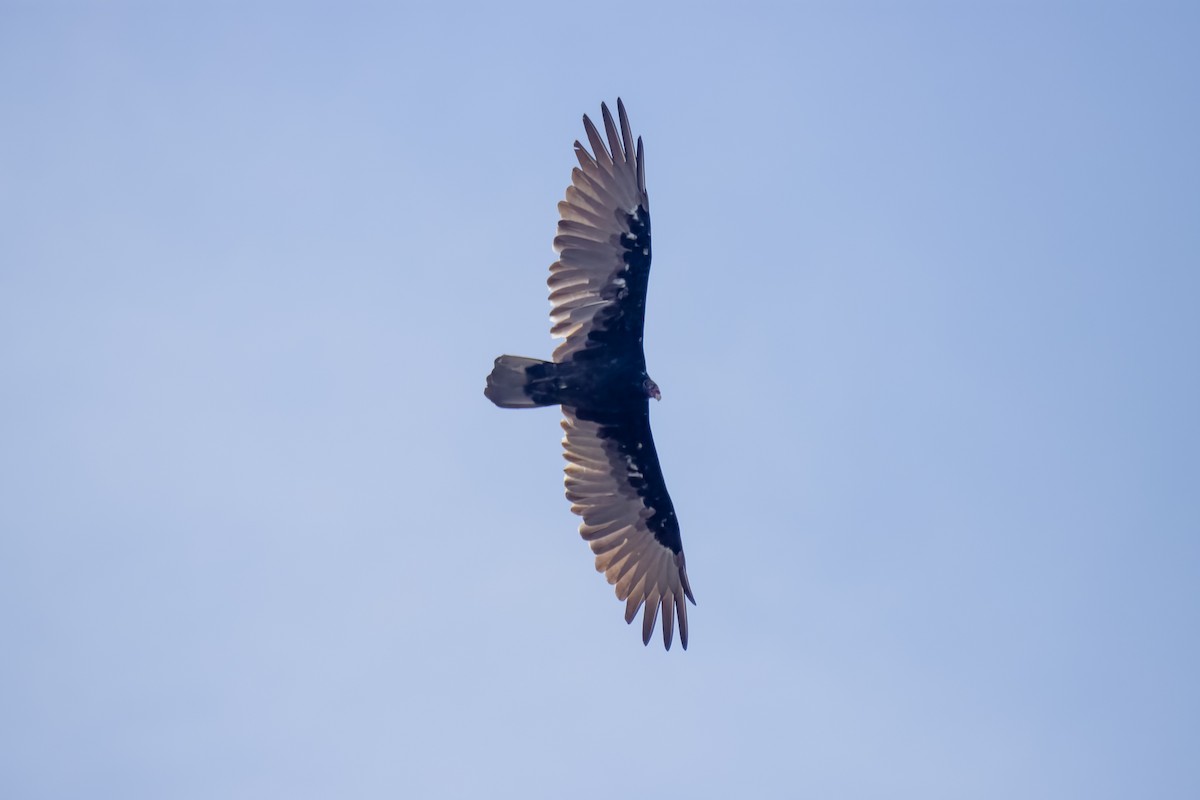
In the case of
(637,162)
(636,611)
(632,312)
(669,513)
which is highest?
(637,162)

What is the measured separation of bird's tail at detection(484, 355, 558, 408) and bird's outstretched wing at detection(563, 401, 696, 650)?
3.12ft

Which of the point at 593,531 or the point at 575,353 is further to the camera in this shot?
the point at 593,531

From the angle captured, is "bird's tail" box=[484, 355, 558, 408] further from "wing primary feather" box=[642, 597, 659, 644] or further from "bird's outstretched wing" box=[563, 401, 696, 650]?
"wing primary feather" box=[642, 597, 659, 644]

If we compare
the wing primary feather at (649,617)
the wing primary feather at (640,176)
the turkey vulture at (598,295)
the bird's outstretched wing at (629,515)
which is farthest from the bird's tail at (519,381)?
the wing primary feather at (649,617)

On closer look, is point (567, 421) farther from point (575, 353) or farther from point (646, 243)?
point (646, 243)

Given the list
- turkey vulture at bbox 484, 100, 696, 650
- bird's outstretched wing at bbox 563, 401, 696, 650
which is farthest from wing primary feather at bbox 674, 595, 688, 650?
turkey vulture at bbox 484, 100, 696, 650

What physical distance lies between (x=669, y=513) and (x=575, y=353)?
2517 mm

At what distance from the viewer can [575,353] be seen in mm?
15531

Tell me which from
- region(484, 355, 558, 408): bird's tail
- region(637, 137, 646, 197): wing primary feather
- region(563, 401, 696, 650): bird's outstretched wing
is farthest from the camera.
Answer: region(563, 401, 696, 650): bird's outstretched wing

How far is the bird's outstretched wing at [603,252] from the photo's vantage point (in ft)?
50.8

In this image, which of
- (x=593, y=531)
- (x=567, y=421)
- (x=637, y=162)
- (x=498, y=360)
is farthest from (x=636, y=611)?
(x=637, y=162)

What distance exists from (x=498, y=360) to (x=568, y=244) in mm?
1529

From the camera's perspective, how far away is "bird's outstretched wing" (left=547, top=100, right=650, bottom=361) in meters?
15.5

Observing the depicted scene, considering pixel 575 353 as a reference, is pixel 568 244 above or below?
above
